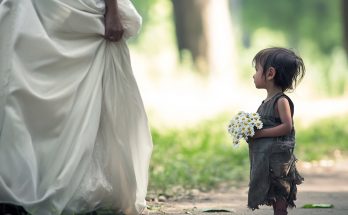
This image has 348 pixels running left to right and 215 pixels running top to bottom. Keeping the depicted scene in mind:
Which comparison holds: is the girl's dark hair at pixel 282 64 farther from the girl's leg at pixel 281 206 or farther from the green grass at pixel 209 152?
the green grass at pixel 209 152

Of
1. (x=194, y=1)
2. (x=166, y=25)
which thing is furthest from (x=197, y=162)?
(x=166, y=25)

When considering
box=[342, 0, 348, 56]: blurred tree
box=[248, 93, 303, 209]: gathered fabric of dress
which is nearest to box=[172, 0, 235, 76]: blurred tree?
box=[342, 0, 348, 56]: blurred tree

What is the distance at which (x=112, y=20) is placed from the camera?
6426 mm

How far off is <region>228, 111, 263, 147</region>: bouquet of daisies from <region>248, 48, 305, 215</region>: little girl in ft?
0.25

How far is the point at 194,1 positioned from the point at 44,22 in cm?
1399

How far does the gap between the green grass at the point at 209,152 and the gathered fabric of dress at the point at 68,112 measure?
7.19 ft

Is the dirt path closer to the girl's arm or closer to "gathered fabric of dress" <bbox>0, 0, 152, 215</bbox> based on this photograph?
"gathered fabric of dress" <bbox>0, 0, 152, 215</bbox>

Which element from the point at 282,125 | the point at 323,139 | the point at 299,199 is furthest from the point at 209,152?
the point at 282,125

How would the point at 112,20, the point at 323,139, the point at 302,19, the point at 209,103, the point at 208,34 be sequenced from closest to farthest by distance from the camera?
the point at 112,20 < the point at 323,139 < the point at 209,103 < the point at 208,34 < the point at 302,19

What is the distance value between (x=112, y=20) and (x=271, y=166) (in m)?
1.45

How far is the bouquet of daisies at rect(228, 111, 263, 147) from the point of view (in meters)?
6.02

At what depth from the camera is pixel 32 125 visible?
6.20 metres

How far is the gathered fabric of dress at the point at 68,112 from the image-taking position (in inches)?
240

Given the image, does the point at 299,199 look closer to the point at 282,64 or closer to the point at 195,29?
the point at 282,64
